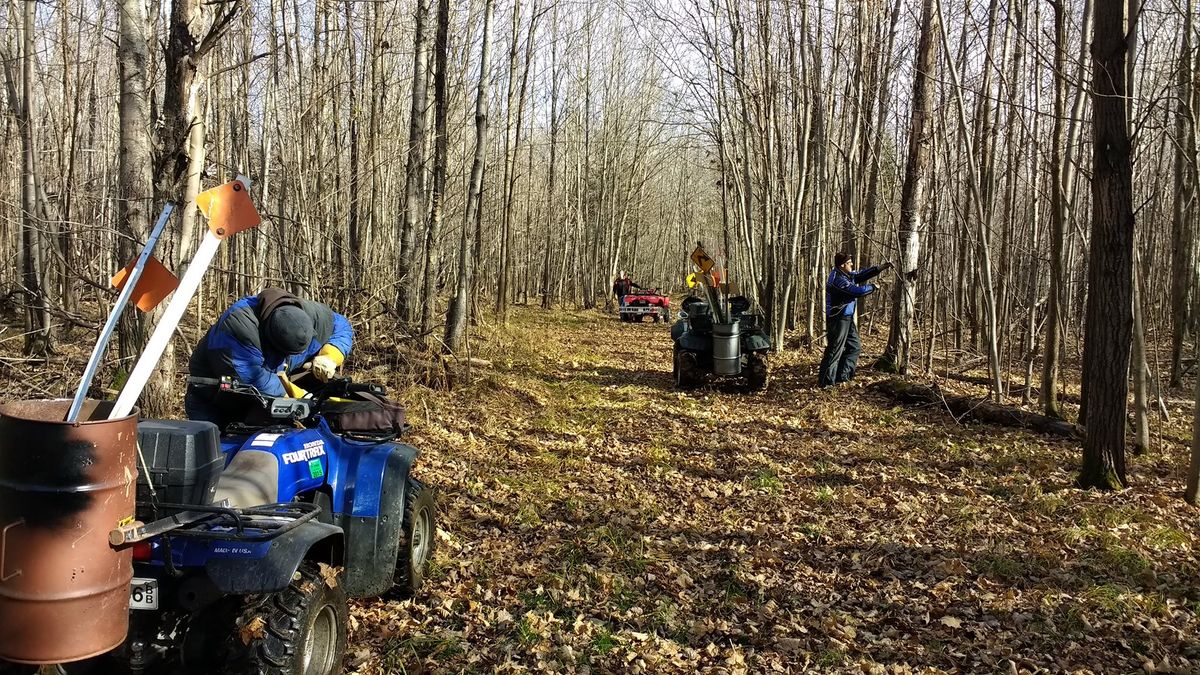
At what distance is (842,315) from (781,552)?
20.6 ft

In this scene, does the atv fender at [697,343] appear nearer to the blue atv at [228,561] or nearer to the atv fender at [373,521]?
the atv fender at [373,521]

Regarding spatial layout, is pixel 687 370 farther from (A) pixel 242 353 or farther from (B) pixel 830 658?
(A) pixel 242 353

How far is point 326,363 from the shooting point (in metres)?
3.93

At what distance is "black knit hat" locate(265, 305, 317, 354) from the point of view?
3709 mm

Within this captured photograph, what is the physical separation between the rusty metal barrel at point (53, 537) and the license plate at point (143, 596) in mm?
480

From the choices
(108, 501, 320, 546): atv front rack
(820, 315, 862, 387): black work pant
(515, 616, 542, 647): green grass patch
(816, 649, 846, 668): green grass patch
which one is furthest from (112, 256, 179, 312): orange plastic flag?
(820, 315, 862, 387): black work pant

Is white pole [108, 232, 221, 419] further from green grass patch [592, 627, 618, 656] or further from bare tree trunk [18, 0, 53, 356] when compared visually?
bare tree trunk [18, 0, 53, 356]

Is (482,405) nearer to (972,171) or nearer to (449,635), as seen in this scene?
(449,635)

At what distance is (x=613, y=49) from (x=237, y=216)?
3048 centimetres

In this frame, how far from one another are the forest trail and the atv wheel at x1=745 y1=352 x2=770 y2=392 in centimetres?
189

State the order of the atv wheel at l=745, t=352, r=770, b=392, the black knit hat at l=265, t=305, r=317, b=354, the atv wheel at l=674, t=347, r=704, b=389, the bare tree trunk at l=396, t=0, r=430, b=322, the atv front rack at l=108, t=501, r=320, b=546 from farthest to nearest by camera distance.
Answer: the atv wheel at l=674, t=347, r=704, b=389, the atv wheel at l=745, t=352, r=770, b=392, the bare tree trunk at l=396, t=0, r=430, b=322, the black knit hat at l=265, t=305, r=317, b=354, the atv front rack at l=108, t=501, r=320, b=546

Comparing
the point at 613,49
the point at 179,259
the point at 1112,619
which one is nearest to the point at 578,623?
the point at 1112,619

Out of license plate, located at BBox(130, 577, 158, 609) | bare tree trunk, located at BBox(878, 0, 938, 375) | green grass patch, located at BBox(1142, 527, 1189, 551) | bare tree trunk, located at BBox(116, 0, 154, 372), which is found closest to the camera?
license plate, located at BBox(130, 577, 158, 609)

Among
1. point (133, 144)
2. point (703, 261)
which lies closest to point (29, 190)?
point (133, 144)
